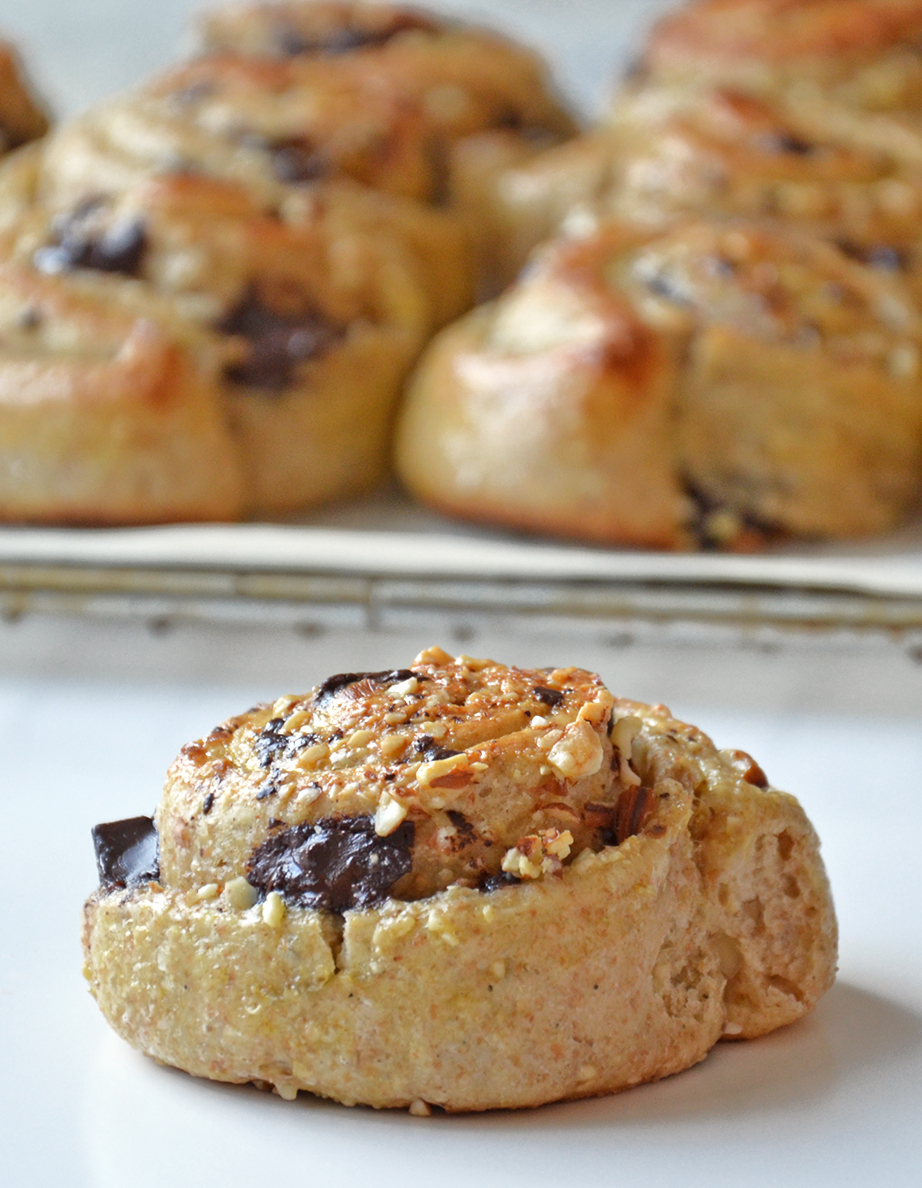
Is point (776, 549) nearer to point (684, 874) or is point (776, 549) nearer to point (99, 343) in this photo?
point (99, 343)

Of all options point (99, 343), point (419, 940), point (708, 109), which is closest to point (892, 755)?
point (419, 940)

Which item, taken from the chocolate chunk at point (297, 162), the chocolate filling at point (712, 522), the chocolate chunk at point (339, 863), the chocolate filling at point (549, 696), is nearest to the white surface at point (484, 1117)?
the chocolate chunk at point (339, 863)

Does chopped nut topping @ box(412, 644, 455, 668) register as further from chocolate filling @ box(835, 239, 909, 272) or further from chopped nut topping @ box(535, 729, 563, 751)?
chocolate filling @ box(835, 239, 909, 272)

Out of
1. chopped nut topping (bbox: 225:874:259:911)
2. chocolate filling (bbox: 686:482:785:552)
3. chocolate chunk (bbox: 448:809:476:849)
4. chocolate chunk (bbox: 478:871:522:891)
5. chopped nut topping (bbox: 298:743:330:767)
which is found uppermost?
chopped nut topping (bbox: 298:743:330:767)

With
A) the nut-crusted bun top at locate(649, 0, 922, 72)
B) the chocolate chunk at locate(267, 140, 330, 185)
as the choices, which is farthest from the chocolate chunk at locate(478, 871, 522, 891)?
the nut-crusted bun top at locate(649, 0, 922, 72)

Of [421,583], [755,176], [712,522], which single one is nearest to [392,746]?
[421,583]

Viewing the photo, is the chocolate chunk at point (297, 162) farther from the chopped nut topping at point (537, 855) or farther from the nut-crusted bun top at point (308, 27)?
the chopped nut topping at point (537, 855)

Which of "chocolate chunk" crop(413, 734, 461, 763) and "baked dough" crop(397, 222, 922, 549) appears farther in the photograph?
"baked dough" crop(397, 222, 922, 549)
